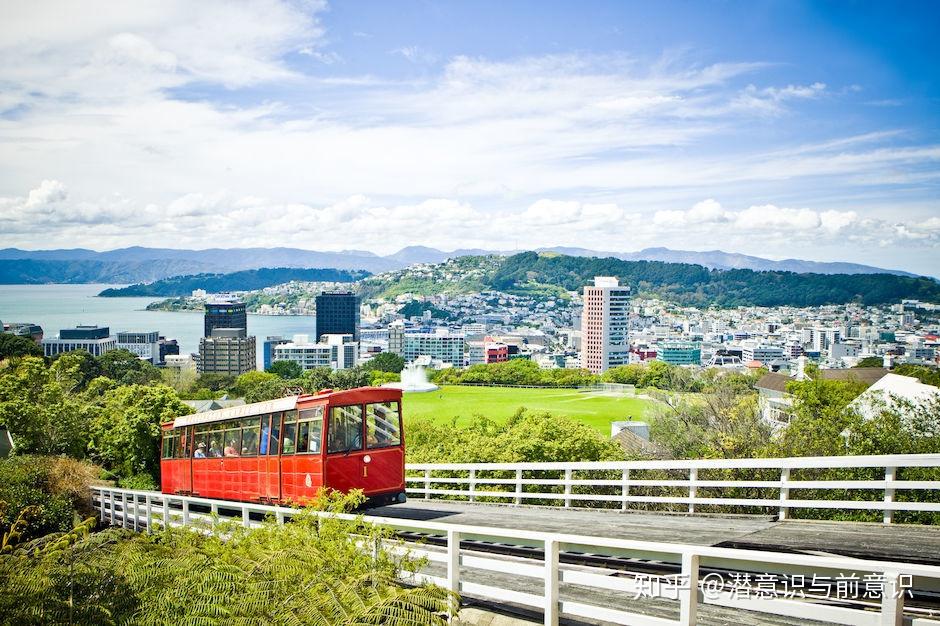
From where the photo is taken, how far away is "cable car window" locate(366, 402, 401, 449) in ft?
51.3

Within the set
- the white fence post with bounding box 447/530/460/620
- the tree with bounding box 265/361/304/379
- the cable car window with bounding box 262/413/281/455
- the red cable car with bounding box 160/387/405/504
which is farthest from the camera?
the tree with bounding box 265/361/304/379

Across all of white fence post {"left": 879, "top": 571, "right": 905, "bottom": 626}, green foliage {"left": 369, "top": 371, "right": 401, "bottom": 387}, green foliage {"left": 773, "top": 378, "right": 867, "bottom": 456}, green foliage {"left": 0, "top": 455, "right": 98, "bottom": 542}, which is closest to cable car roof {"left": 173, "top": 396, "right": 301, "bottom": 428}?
green foliage {"left": 0, "top": 455, "right": 98, "bottom": 542}

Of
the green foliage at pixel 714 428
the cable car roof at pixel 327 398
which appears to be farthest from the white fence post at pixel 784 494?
the green foliage at pixel 714 428

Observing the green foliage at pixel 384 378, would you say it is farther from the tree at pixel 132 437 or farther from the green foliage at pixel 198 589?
the green foliage at pixel 198 589

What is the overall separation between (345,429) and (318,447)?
2.03 ft

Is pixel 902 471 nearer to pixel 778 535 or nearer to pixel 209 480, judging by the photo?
pixel 778 535

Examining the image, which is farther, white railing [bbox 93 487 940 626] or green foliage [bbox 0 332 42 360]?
green foliage [bbox 0 332 42 360]

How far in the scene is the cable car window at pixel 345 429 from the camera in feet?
49.6

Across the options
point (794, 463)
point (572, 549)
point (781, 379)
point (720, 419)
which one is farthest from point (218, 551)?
point (781, 379)

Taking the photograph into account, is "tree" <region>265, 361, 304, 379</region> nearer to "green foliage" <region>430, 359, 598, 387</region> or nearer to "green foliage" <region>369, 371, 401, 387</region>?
"green foliage" <region>369, 371, 401, 387</region>

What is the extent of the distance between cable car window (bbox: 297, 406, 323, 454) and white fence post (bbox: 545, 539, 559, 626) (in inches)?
371

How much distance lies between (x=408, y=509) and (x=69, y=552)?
10616mm

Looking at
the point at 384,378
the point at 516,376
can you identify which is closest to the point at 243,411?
the point at 384,378

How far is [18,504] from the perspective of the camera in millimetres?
19172
